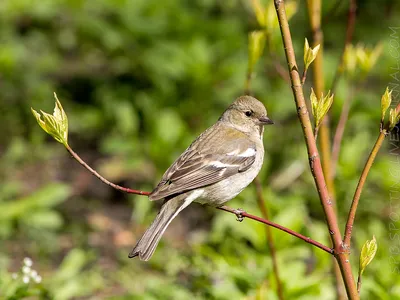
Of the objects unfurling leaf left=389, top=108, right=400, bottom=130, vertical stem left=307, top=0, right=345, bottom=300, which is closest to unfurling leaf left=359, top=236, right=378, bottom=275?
unfurling leaf left=389, top=108, right=400, bottom=130

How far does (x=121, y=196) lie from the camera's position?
6.55 m

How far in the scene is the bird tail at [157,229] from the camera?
2.95 meters

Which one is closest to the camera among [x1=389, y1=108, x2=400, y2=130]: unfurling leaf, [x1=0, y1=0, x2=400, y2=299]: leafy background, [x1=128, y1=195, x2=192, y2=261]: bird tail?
[x1=389, y1=108, x2=400, y2=130]: unfurling leaf

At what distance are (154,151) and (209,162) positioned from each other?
247 cm

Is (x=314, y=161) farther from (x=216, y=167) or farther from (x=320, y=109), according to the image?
(x=216, y=167)

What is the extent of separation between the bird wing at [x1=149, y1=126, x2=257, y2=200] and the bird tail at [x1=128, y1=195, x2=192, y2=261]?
0.07 metres

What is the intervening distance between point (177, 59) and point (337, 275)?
3.91m

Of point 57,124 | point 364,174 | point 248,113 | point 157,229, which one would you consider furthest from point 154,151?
point 364,174

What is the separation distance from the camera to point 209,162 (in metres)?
3.75

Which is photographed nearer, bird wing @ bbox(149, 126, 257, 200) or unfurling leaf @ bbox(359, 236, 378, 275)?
unfurling leaf @ bbox(359, 236, 378, 275)

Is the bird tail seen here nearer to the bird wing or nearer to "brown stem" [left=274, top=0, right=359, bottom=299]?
the bird wing

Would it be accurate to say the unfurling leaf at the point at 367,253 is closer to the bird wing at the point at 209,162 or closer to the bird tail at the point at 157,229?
the bird tail at the point at 157,229

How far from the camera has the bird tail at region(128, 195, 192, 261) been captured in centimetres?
295

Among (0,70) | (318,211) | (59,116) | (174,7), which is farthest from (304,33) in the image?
(59,116)
